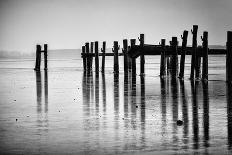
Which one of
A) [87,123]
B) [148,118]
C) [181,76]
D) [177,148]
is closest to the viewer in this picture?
[177,148]

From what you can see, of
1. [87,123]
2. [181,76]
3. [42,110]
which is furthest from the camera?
[181,76]

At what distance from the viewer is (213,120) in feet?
33.8

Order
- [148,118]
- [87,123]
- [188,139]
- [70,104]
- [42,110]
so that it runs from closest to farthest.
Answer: [188,139], [87,123], [148,118], [42,110], [70,104]

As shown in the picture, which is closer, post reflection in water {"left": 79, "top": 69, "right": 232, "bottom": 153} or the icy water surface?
the icy water surface

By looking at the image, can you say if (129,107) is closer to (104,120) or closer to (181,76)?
(104,120)

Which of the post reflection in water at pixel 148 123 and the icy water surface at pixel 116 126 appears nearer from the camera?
the icy water surface at pixel 116 126

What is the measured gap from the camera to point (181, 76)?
90.2 ft

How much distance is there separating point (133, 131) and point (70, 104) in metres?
5.48

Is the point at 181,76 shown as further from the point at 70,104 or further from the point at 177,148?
the point at 177,148

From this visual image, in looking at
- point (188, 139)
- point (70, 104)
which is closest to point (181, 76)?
point (70, 104)

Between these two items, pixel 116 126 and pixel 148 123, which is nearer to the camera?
pixel 116 126

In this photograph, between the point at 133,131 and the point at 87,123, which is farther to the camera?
the point at 87,123

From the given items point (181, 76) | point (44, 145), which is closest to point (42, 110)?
point (44, 145)

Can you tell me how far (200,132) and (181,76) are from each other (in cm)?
1888
